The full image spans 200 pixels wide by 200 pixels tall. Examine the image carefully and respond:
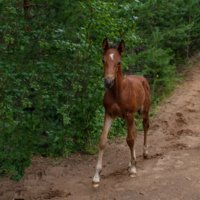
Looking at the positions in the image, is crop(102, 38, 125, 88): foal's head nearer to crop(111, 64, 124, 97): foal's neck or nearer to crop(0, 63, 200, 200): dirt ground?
crop(111, 64, 124, 97): foal's neck

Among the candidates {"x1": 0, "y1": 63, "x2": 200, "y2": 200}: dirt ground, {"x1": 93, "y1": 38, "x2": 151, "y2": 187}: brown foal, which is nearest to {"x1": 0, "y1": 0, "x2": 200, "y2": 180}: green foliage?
{"x1": 0, "y1": 63, "x2": 200, "y2": 200}: dirt ground

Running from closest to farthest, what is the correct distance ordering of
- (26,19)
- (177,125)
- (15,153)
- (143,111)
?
(15,153), (26,19), (143,111), (177,125)

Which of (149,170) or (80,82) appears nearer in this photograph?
(149,170)

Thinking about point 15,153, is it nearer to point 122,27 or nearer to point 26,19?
point 26,19

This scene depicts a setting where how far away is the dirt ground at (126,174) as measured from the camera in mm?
4184

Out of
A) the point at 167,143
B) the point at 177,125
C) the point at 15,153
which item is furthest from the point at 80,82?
the point at 177,125

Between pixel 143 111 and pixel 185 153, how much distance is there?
146 cm

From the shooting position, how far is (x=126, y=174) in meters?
5.14

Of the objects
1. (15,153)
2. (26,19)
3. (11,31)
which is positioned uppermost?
(26,19)

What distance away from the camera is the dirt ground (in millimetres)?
4184

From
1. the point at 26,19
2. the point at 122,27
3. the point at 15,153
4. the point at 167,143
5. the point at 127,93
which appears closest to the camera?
the point at 15,153

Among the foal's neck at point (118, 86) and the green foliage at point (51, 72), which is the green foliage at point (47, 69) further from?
the foal's neck at point (118, 86)

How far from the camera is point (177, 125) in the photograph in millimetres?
8438

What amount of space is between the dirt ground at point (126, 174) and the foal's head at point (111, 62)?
200 centimetres
